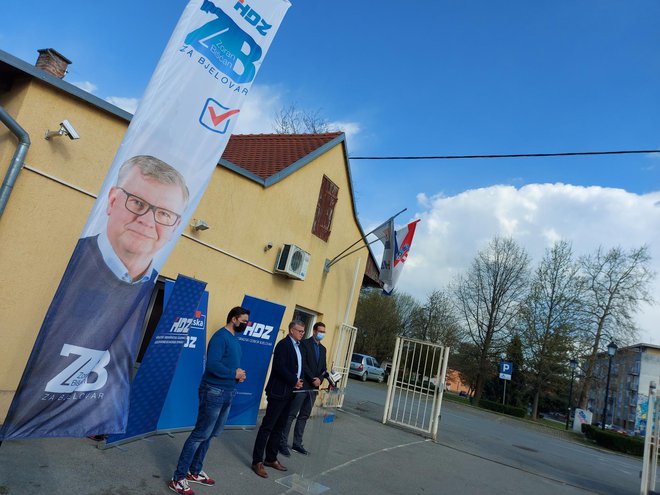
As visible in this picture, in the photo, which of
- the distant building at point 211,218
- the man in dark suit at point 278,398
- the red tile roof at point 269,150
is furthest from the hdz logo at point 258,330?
the red tile roof at point 269,150

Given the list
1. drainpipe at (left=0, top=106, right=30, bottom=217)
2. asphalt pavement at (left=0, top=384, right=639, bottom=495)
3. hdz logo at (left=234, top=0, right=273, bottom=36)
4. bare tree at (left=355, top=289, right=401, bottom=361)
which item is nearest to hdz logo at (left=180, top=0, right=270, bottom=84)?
hdz logo at (left=234, top=0, right=273, bottom=36)

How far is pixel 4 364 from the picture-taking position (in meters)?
5.27

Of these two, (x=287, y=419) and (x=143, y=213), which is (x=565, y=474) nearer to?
(x=287, y=419)

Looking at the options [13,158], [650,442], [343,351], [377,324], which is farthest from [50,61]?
[377,324]

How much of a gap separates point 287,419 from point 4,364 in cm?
358

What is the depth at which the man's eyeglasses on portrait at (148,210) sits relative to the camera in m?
3.48

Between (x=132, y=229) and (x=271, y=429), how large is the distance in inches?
129

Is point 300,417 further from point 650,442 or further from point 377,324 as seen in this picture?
point 377,324

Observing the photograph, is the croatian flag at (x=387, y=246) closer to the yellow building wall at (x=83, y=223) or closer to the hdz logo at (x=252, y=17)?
the yellow building wall at (x=83, y=223)

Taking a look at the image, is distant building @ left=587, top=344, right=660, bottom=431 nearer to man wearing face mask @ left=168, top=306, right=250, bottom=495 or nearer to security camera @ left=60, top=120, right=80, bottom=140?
man wearing face mask @ left=168, top=306, right=250, bottom=495

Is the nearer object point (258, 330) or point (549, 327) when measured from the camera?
point (258, 330)

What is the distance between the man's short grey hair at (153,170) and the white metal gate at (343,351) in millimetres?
8594

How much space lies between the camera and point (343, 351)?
1219 cm

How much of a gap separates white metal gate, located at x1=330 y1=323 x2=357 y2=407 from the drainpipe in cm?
835
